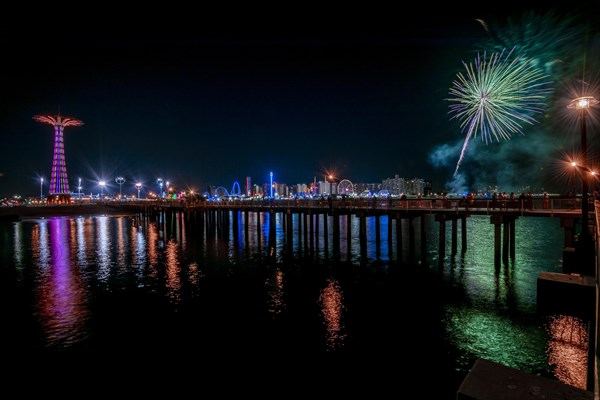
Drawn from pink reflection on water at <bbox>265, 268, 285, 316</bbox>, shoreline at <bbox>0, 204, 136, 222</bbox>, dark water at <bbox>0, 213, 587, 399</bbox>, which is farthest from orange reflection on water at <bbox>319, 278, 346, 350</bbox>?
shoreline at <bbox>0, 204, 136, 222</bbox>

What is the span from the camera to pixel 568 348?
12195 millimetres

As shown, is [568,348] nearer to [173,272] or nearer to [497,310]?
[497,310]

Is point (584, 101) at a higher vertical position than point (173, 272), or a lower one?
higher

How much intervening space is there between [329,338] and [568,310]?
9890 millimetres

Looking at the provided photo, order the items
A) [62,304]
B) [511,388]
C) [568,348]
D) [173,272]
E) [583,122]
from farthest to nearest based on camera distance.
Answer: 1. [173,272]
2. [62,304]
3. [583,122]
4. [568,348]
5. [511,388]

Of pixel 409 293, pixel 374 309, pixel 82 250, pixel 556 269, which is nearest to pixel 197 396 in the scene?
pixel 374 309

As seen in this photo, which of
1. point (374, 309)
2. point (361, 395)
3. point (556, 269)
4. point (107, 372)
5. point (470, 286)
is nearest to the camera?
point (361, 395)

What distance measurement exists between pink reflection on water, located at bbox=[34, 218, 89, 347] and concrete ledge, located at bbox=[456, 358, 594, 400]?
1378cm

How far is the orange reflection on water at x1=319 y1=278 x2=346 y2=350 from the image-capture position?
13.6 metres

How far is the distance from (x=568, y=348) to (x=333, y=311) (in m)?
8.74

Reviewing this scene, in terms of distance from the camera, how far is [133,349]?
42.6 ft

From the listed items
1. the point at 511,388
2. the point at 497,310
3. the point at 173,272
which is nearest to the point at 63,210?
the point at 173,272

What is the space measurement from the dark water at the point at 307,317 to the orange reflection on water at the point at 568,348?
56mm

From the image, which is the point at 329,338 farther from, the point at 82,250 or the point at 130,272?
the point at 82,250
